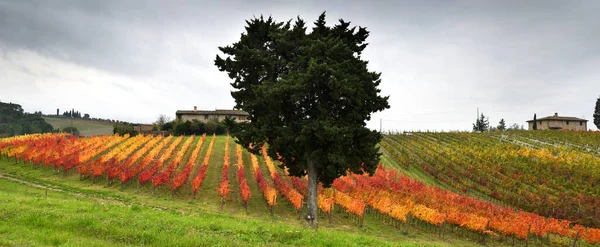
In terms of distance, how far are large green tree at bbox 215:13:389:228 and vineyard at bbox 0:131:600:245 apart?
162 inches

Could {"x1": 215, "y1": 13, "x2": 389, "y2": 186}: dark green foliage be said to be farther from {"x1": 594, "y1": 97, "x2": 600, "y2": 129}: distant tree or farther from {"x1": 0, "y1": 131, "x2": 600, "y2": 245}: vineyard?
{"x1": 594, "y1": 97, "x2": 600, "y2": 129}: distant tree

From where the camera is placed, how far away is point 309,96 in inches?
887

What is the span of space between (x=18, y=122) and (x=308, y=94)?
441ft

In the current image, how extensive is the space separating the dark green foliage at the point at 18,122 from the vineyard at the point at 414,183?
76.7 m

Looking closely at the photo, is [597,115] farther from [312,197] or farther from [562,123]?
[312,197]

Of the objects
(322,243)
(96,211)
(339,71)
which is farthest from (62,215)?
(339,71)

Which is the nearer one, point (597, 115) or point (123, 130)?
point (123, 130)

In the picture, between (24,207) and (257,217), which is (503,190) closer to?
(257,217)

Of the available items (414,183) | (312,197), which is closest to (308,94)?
(312,197)

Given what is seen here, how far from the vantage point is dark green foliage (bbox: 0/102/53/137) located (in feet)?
348

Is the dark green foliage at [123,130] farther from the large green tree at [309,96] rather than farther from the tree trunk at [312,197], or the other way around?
the tree trunk at [312,197]

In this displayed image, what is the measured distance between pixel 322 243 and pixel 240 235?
2.88 metres

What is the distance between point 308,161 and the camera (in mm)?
23156

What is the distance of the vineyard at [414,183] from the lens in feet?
82.9
